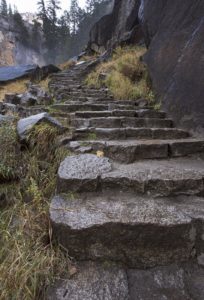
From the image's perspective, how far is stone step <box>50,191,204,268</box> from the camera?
151 centimetres

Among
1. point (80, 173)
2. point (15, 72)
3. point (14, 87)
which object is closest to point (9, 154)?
point (80, 173)

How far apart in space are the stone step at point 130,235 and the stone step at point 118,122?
2.00m

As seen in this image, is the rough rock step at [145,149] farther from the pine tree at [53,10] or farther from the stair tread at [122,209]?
the pine tree at [53,10]

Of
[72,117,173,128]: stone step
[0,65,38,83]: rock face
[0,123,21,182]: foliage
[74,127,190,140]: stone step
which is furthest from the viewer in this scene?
[0,65,38,83]: rock face

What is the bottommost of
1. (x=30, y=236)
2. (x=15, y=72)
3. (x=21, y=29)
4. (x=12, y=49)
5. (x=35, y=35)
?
(x=30, y=236)

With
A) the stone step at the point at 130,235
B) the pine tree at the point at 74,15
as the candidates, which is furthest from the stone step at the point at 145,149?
the pine tree at the point at 74,15

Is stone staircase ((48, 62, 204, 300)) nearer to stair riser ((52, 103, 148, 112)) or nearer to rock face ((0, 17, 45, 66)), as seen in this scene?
stair riser ((52, 103, 148, 112))

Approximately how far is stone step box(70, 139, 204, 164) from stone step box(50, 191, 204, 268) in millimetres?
980

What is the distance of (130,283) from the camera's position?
138 centimetres

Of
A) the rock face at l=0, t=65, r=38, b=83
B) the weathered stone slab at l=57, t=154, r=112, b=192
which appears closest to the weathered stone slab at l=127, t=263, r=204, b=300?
the weathered stone slab at l=57, t=154, r=112, b=192

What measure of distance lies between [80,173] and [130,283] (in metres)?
0.92

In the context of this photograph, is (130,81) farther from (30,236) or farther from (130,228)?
(30,236)

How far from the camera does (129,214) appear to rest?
5.25 feet

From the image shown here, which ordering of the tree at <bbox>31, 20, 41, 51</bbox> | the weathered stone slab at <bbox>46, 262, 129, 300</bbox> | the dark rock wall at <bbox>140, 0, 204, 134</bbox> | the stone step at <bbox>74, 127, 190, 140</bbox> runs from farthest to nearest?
1. the tree at <bbox>31, 20, 41, 51</bbox>
2. the dark rock wall at <bbox>140, 0, 204, 134</bbox>
3. the stone step at <bbox>74, 127, 190, 140</bbox>
4. the weathered stone slab at <bbox>46, 262, 129, 300</bbox>
